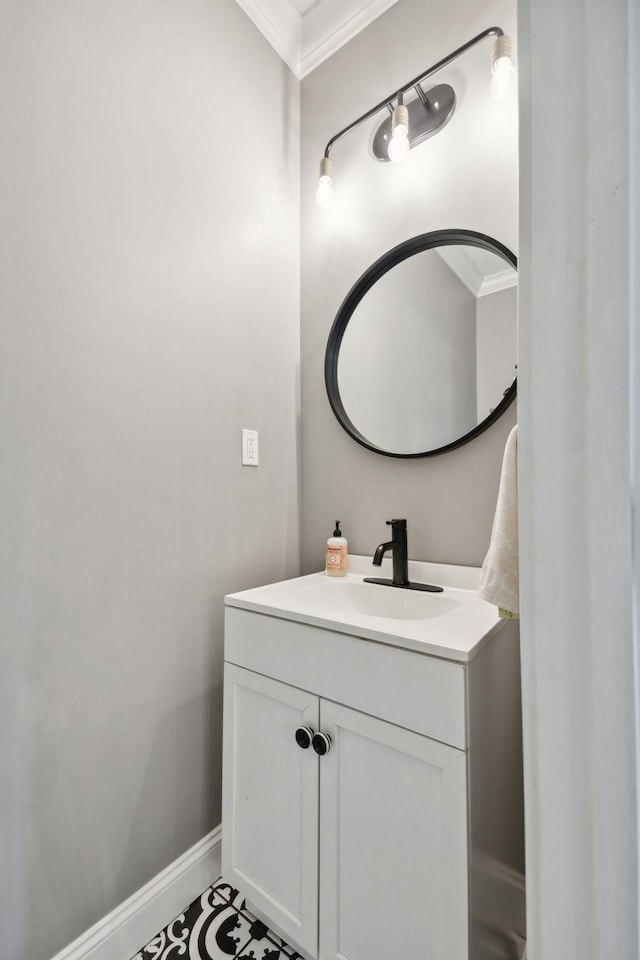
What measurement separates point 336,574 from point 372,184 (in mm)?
1269

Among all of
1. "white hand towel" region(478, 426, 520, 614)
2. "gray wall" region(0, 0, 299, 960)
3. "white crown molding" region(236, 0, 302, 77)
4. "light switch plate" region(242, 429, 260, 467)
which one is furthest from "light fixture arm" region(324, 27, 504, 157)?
"white hand towel" region(478, 426, 520, 614)

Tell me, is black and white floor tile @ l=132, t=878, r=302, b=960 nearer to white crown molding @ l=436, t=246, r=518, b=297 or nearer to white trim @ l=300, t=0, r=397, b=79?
white crown molding @ l=436, t=246, r=518, b=297

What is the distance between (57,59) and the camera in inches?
38.7

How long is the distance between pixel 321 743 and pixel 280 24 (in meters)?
2.21

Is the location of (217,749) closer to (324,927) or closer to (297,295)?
(324,927)

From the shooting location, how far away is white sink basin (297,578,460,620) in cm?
119

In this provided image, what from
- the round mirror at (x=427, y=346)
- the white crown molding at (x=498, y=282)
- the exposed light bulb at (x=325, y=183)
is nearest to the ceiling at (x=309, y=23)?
the exposed light bulb at (x=325, y=183)

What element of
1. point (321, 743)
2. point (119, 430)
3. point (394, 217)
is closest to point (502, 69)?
point (394, 217)

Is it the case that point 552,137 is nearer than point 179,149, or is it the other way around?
point 552,137

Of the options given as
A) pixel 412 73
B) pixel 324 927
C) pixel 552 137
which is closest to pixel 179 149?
pixel 412 73

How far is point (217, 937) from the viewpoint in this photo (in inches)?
42.0

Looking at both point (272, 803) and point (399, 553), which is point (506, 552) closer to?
point (399, 553)

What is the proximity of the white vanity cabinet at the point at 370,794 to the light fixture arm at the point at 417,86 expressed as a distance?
1.50 m

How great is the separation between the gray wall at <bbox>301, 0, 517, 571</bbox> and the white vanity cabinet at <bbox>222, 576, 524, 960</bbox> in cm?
47
